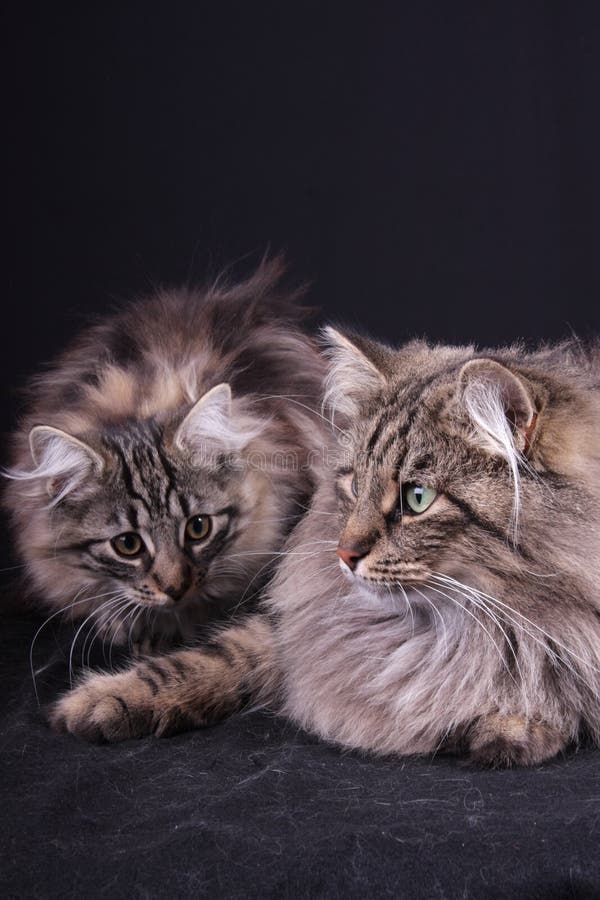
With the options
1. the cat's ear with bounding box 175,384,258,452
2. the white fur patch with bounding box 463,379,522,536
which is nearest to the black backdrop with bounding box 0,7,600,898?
the cat's ear with bounding box 175,384,258,452

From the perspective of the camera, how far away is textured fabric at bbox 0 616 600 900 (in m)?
1.47

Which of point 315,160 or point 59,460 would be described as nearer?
point 59,460

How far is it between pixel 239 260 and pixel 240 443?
1030 mm

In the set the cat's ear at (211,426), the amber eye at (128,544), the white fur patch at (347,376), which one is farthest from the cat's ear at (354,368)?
the amber eye at (128,544)

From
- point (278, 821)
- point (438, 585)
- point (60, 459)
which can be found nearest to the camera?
point (278, 821)

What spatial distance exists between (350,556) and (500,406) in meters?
0.36

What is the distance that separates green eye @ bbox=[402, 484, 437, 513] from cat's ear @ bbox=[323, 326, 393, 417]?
0.28 meters

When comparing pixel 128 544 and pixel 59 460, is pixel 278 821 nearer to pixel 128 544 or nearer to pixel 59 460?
pixel 128 544

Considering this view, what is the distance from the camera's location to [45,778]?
6.14ft

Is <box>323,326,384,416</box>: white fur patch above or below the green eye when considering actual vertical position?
above

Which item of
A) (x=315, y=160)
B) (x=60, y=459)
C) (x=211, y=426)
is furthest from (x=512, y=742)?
(x=315, y=160)

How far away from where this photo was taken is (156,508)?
89.0 inches

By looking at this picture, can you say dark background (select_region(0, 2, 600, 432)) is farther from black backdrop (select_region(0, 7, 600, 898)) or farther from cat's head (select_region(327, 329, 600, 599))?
cat's head (select_region(327, 329, 600, 599))

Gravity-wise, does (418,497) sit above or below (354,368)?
below
